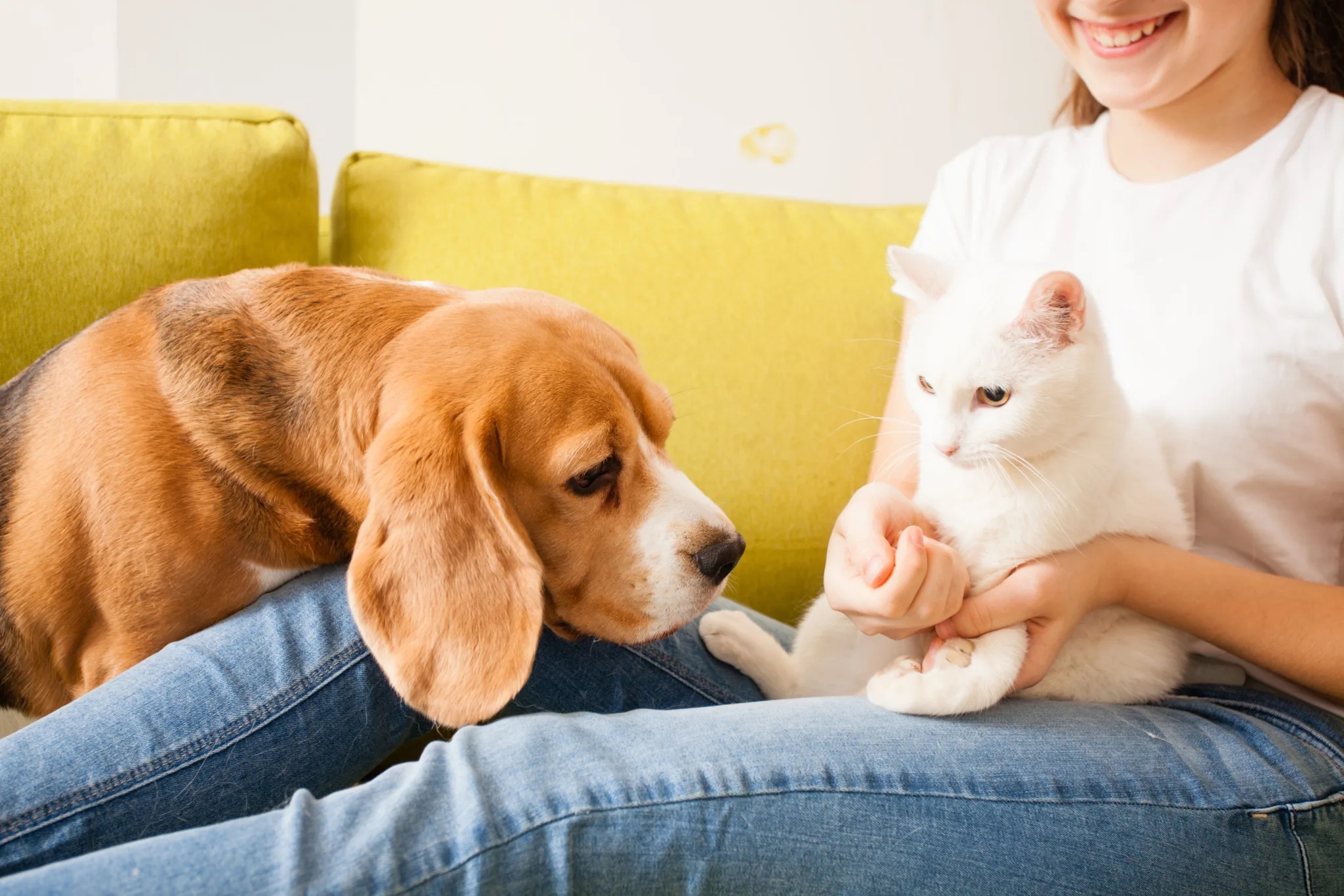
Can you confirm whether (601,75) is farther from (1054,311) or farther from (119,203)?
(1054,311)

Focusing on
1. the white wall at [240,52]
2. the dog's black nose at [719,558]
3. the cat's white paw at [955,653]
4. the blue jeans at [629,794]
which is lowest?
the blue jeans at [629,794]

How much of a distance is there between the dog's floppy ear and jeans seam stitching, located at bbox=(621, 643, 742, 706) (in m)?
0.28

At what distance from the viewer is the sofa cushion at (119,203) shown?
1765 mm

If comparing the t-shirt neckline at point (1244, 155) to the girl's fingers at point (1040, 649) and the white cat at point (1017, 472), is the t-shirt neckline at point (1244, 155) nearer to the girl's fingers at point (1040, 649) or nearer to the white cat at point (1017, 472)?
the white cat at point (1017, 472)

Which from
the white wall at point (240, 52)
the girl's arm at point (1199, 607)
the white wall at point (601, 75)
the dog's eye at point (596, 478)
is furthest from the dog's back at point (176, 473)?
the white wall at point (601, 75)

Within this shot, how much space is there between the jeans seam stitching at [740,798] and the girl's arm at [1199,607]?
186 mm

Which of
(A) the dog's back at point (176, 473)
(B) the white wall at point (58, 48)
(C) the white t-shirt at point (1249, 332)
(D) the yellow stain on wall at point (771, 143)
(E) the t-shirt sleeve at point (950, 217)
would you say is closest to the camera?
(A) the dog's back at point (176, 473)

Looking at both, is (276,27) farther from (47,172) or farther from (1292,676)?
(1292,676)

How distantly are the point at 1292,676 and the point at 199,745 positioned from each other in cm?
141

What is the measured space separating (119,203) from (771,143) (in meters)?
1.80

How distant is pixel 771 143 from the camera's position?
115 inches

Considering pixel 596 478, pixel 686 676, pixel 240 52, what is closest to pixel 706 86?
pixel 240 52

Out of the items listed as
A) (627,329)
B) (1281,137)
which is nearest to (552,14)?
(627,329)

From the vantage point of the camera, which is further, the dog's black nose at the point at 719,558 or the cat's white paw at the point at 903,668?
the dog's black nose at the point at 719,558
